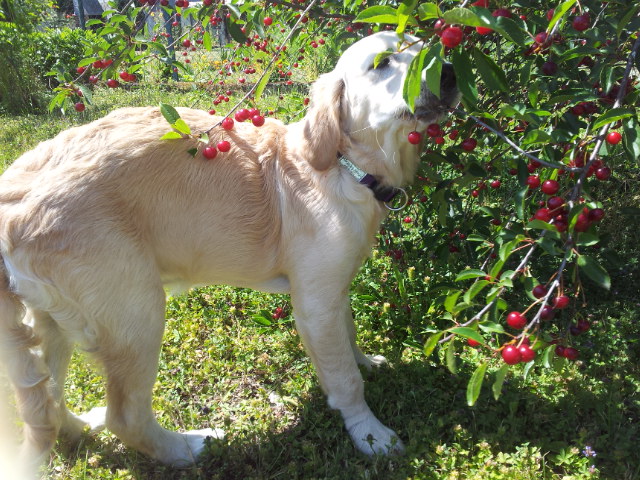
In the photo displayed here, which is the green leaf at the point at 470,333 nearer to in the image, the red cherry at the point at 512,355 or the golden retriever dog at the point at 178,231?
the red cherry at the point at 512,355

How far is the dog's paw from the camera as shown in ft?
7.90

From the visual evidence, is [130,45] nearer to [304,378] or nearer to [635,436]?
[304,378]

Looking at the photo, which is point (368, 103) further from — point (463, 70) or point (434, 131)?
point (463, 70)

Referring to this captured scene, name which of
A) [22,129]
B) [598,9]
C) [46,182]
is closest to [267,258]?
[46,182]

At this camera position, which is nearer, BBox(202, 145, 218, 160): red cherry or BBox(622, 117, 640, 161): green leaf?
BBox(622, 117, 640, 161): green leaf

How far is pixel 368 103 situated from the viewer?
2260 mm

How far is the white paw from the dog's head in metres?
1.70

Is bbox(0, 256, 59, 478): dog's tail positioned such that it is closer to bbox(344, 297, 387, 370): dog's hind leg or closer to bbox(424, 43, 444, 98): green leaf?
bbox(344, 297, 387, 370): dog's hind leg

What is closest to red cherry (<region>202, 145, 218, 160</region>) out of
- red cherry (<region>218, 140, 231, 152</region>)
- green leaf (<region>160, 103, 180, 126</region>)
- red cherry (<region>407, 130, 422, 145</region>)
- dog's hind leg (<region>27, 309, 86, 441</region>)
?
red cherry (<region>218, 140, 231, 152</region>)

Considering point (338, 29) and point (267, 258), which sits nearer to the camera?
point (267, 258)

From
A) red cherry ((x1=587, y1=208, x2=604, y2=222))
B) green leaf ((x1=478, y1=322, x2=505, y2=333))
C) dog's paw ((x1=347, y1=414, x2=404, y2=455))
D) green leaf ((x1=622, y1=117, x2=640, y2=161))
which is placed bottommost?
dog's paw ((x1=347, y1=414, x2=404, y2=455))

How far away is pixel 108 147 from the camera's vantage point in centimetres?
216

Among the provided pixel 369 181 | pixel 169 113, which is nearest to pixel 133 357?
pixel 169 113

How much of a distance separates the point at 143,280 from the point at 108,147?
0.57 m
